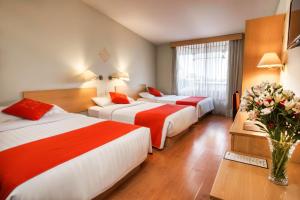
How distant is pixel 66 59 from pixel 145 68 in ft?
9.12

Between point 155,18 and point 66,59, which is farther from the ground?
point 155,18

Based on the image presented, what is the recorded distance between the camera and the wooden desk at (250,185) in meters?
0.87

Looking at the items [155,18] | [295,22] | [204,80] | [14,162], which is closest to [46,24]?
[155,18]

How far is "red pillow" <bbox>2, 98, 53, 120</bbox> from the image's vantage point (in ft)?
7.93

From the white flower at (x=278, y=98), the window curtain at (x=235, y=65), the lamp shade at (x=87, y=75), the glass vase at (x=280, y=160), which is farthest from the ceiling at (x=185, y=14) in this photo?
the glass vase at (x=280, y=160)

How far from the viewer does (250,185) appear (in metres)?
0.95

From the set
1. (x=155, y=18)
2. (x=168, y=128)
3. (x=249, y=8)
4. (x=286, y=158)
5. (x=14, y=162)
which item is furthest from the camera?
(x=155, y=18)

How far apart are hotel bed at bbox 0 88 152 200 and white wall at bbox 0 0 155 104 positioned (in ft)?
2.45

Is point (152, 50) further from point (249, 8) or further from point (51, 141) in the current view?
point (51, 141)

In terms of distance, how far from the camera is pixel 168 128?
9.46ft

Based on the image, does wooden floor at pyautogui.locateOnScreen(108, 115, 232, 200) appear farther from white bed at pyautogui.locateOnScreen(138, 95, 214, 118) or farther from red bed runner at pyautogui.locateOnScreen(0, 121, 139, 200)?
white bed at pyautogui.locateOnScreen(138, 95, 214, 118)

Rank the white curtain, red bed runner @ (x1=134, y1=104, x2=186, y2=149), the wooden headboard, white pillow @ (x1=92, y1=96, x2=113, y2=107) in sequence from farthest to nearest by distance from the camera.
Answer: the white curtain < white pillow @ (x1=92, y1=96, x2=113, y2=107) < the wooden headboard < red bed runner @ (x1=134, y1=104, x2=186, y2=149)

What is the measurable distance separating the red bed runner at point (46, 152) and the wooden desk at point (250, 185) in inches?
45.3

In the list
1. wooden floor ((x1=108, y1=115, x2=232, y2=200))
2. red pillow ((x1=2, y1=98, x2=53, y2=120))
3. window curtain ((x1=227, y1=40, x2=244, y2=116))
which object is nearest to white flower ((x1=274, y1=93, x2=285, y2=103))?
wooden floor ((x1=108, y1=115, x2=232, y2=200))
